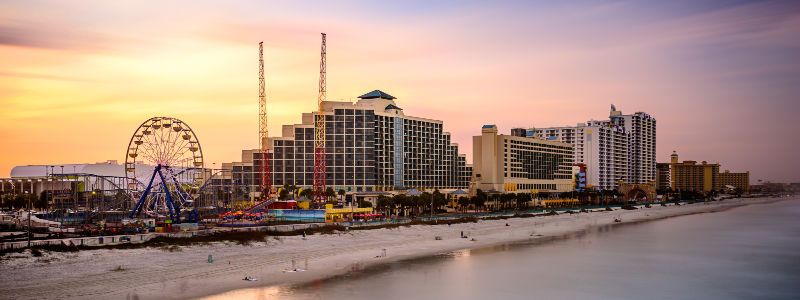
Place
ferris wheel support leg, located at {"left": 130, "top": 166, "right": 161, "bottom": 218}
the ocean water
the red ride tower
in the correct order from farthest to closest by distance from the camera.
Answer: the red ride tower → ferris wheel support leg, located at {"left": 130, "top": 166, "right": 161, "bottom": 218} → the ocean water

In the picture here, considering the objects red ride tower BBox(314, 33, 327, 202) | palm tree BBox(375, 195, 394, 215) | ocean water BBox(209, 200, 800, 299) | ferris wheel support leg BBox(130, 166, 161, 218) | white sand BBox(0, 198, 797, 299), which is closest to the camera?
white sand BBox(0, 198, 797, 299)

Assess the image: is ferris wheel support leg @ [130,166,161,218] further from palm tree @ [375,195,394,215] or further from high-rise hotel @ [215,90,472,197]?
high-rise hotel @ [215,90,472,197]

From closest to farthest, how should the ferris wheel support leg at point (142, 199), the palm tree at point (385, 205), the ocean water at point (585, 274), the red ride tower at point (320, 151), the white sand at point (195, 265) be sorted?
the white sand at point (195, 265), the ocean water at point (585, 274), the ferris wheel support leg at point (142, 199), the palm tree at point (385, 205), the red ride tower at point (320, 151)

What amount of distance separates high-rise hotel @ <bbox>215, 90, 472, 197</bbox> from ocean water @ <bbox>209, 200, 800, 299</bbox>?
3093 inches

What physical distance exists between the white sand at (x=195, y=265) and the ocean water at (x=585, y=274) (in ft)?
14.0

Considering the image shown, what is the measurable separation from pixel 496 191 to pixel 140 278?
5307 inches

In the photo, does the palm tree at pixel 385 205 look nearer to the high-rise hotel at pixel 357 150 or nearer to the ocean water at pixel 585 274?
the ocean water at pixel 585 274

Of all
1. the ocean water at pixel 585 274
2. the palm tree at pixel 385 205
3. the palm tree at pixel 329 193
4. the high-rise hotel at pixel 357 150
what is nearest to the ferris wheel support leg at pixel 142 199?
the ocean water at pixel 585 274

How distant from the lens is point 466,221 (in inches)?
4412

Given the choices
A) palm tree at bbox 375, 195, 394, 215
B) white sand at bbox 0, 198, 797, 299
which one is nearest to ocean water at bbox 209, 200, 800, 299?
white sand at bbox 0, 198, 797, 299

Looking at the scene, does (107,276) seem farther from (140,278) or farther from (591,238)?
(591,238)

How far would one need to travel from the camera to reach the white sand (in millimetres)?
45781

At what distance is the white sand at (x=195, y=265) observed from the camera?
45781 millimetres

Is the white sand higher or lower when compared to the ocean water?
higher
